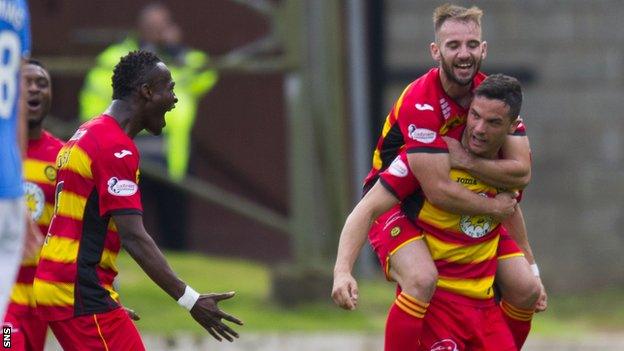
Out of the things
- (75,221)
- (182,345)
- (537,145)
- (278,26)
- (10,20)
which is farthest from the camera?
(537,145)

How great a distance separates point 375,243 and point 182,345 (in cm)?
365

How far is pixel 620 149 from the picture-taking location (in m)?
13.9

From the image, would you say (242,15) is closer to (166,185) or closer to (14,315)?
(166,185)

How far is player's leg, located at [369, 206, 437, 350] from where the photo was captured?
23.4ft

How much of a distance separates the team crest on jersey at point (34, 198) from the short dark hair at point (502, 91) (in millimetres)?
2109

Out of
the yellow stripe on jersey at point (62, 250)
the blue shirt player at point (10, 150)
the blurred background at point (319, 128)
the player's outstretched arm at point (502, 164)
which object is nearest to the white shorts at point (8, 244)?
the blue shirt player at point (10, 150)

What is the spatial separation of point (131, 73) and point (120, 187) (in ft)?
1.74

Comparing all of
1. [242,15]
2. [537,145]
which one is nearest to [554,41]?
[537,145]

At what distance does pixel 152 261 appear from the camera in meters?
6.78

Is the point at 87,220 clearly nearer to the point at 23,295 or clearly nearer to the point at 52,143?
the point at 23,295

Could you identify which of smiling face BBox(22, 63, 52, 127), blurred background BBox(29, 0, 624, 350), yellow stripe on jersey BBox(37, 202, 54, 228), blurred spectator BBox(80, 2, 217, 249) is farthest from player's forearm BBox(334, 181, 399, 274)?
blurred spectator BBox(80, 2, 217, 249)

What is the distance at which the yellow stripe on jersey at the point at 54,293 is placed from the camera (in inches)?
272

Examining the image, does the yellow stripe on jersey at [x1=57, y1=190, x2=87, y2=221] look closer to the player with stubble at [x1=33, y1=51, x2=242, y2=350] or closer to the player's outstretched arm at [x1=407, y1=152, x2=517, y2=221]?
the player with stubble at [x1=33, y1=51, x2=242, y2=350]

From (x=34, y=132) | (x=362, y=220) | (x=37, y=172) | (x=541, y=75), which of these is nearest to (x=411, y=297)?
(x=362, y=220)
